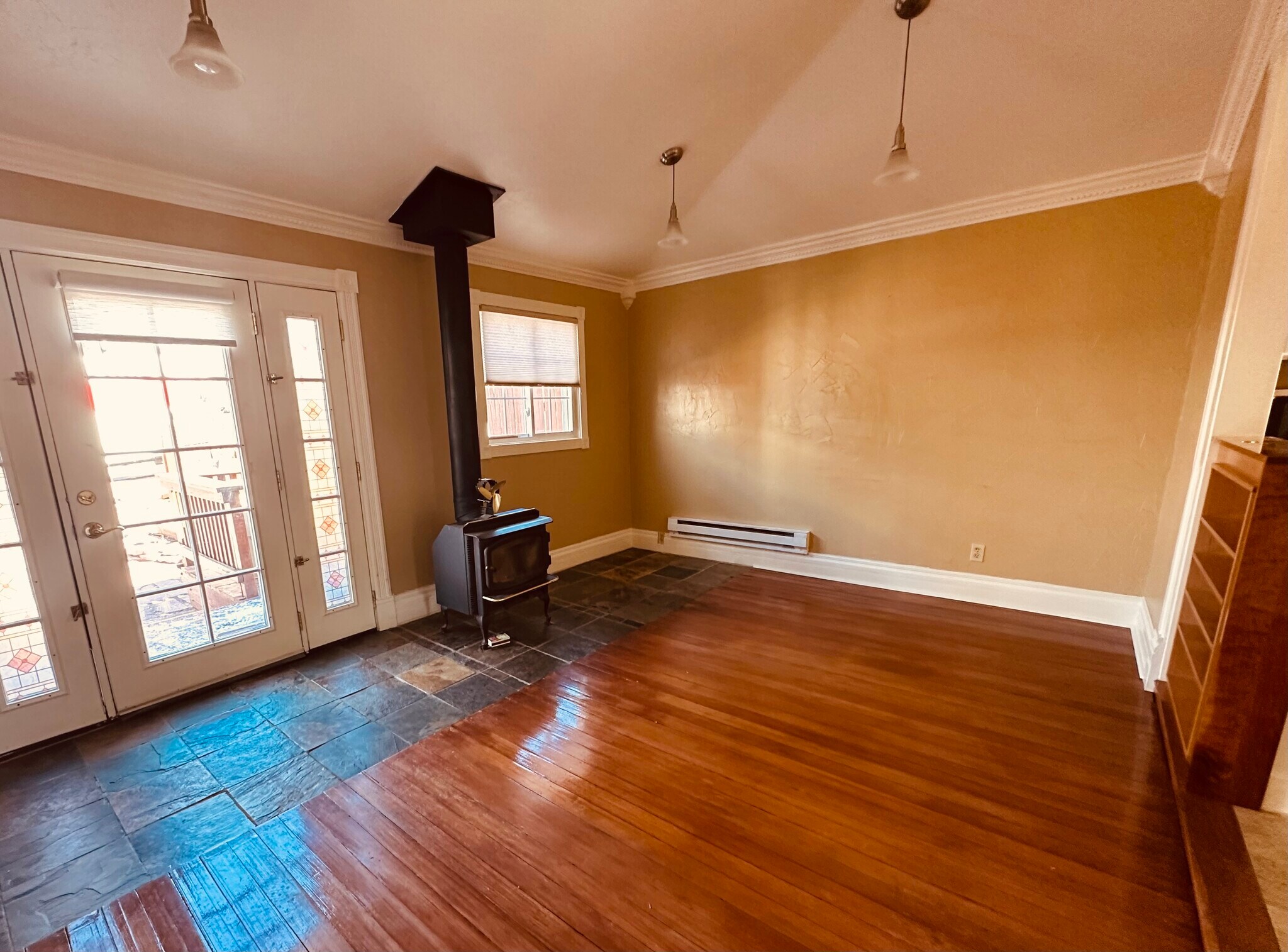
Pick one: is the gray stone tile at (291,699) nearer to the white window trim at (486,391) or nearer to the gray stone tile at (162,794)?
the gray stone tile at (162,794)

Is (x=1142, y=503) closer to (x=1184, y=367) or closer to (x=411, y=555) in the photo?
(x=1184, y=367)

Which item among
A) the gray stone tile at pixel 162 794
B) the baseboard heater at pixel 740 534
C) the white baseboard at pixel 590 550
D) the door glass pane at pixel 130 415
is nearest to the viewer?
the gray stone tile at pixel 162 794

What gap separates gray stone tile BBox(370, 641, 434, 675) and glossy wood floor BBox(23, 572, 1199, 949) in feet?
2.49

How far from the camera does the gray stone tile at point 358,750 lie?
6.76ft

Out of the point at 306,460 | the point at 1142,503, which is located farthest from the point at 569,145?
the point at 1142,503

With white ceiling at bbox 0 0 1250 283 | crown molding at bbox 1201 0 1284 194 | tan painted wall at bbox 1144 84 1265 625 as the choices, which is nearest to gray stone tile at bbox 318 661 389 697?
white ceiling at bbox 0 0 1250 283

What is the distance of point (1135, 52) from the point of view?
218cm

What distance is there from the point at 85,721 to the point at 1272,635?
A: 186 inches

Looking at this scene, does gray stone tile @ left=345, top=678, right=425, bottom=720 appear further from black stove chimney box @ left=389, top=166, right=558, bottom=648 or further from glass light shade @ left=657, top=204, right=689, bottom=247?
glass light shade @ left=657, top=204, right=689, bottom=247

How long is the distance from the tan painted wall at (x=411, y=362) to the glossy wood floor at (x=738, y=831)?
1.72m

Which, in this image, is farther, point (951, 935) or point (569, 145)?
point (569, 145)

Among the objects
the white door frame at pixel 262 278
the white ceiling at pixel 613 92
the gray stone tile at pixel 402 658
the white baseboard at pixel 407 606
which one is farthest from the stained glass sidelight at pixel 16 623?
the white ceiling at pixel 613 92

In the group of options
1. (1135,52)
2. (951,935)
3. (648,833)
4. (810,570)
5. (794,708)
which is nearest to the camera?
(951,935)

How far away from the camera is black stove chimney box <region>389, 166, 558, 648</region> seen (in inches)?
114
